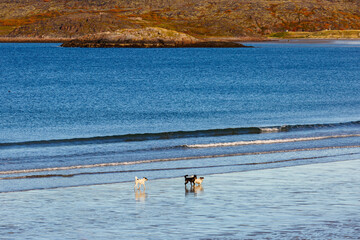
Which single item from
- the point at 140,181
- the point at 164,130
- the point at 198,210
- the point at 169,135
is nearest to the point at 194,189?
the point at 140,181

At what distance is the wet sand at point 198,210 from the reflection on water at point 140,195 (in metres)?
0.03

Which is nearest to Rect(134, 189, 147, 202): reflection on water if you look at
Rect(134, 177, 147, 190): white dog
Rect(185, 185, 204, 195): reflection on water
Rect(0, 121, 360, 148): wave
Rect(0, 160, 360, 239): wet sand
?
Rect(0, 160, 360, 239): wet sand

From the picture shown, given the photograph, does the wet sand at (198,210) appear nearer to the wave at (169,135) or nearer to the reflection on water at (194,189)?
the reflection on water at (194,189)

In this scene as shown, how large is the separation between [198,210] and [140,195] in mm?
2431

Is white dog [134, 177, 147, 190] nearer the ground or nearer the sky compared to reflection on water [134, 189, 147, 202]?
nearer the sky

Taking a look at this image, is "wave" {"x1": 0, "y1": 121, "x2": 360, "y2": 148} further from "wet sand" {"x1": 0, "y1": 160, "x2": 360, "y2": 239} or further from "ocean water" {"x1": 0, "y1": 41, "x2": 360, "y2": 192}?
"wet sand" {"x1": 0, "y1": 160, "x2": 360, "y2": 239}

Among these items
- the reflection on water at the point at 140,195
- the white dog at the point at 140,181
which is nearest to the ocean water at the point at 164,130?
the white dog at the point at 140,181

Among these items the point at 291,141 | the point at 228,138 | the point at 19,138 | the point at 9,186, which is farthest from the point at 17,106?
the point at 9,186

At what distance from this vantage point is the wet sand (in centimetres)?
1277

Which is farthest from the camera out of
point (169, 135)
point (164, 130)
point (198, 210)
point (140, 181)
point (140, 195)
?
point (164, 130)

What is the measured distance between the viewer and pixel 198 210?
14805mm

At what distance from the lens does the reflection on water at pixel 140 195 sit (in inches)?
634

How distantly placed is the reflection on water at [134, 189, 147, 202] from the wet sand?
0.03 m

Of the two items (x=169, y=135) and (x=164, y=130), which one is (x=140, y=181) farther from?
(x=164, y=130)
